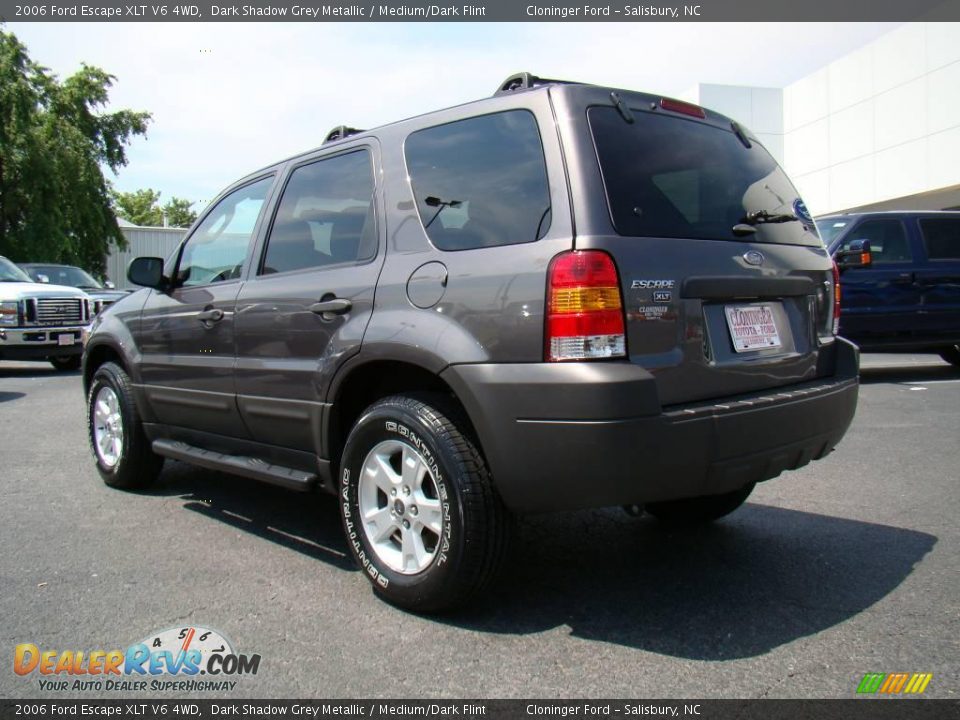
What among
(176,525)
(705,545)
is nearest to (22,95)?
(176,525)

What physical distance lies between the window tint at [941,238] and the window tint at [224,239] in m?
8.55

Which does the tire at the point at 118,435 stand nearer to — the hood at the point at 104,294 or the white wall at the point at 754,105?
the hood at the point at 104,294

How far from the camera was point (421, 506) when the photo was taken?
3.06m

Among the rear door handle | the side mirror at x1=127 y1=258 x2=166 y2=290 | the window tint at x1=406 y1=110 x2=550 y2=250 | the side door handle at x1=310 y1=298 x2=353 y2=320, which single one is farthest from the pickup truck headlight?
the window tint at x1=406 y1=110 x2=550 y2=250

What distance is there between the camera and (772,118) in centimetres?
3534

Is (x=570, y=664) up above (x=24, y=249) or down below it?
below

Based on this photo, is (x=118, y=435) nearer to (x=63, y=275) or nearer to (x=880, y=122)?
(x=63, y=275)

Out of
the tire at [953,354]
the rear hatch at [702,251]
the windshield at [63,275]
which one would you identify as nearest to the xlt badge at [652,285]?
the rear hatch at [702,251]

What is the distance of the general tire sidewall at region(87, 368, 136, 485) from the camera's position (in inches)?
194

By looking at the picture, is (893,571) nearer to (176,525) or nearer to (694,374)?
(694,374)

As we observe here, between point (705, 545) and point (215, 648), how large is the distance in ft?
7.34

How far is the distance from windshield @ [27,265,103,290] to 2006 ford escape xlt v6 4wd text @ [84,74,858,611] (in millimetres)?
13496

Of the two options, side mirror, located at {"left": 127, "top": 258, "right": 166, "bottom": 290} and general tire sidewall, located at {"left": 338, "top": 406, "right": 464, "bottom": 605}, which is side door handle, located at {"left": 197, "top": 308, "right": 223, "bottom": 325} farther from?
general tire sidewall, located at {"left": 338, "top": 406, "right": 464, "bottom": 605}

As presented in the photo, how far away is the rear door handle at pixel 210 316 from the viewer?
418 centimetres
